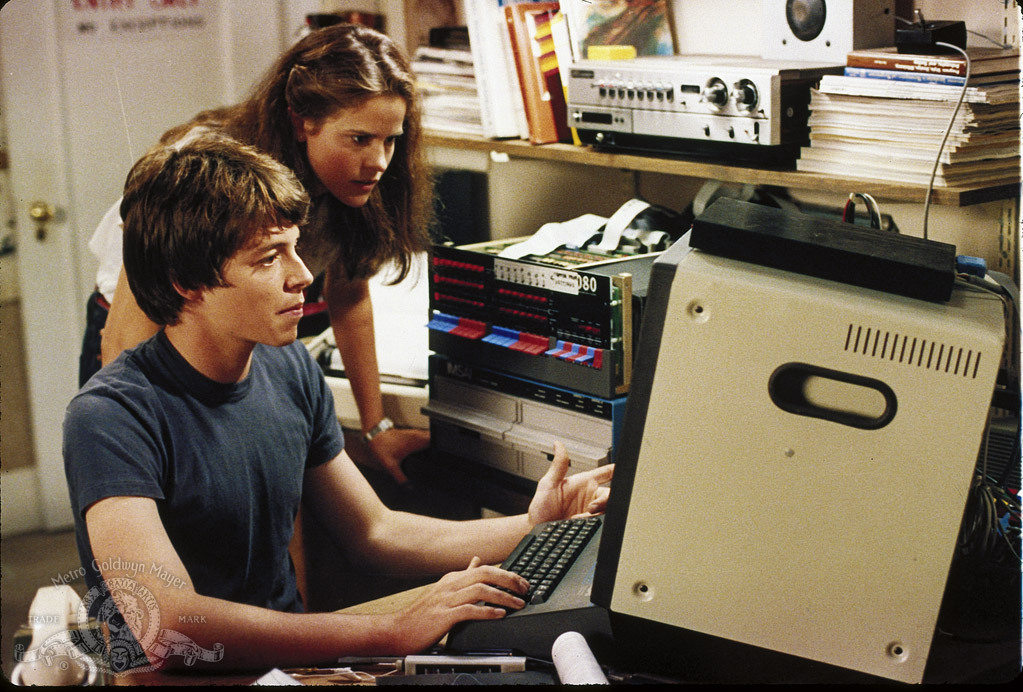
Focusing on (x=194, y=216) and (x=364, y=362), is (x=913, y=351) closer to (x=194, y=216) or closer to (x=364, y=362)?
(x=194, y=216)

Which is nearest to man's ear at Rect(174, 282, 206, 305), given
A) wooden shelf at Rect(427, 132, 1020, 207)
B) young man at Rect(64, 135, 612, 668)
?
young man at Rect(64, 135, 612, 668)

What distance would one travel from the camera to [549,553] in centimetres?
115

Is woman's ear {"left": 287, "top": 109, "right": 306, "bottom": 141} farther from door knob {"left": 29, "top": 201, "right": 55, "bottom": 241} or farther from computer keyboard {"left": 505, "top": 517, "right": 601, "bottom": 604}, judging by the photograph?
computer keyboard {"left": 505, "top": 517, "right": 601, "bottom": 604}

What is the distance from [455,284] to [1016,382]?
805 millimetres

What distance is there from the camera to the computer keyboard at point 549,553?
1.07m

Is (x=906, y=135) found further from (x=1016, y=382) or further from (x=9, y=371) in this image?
(x=9, y=371)

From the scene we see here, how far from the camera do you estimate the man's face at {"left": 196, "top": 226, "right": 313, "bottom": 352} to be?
45.3 inches

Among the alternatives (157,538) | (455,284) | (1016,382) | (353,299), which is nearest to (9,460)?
(157,538)

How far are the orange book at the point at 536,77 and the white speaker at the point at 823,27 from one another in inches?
13.5

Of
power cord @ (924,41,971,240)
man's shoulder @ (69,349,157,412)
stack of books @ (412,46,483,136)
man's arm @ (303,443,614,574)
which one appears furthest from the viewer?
stack of books @ (412,46,483,136)

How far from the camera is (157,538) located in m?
1.08

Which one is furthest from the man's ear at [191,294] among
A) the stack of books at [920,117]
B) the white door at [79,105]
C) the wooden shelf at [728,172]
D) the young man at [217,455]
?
the stack of books at [920,117]

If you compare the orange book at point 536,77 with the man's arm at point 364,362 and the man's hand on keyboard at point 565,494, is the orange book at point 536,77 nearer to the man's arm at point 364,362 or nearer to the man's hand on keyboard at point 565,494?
the man's arm at point 364,362

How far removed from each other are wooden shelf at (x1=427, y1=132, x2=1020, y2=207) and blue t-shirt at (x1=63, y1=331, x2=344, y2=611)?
53cm
